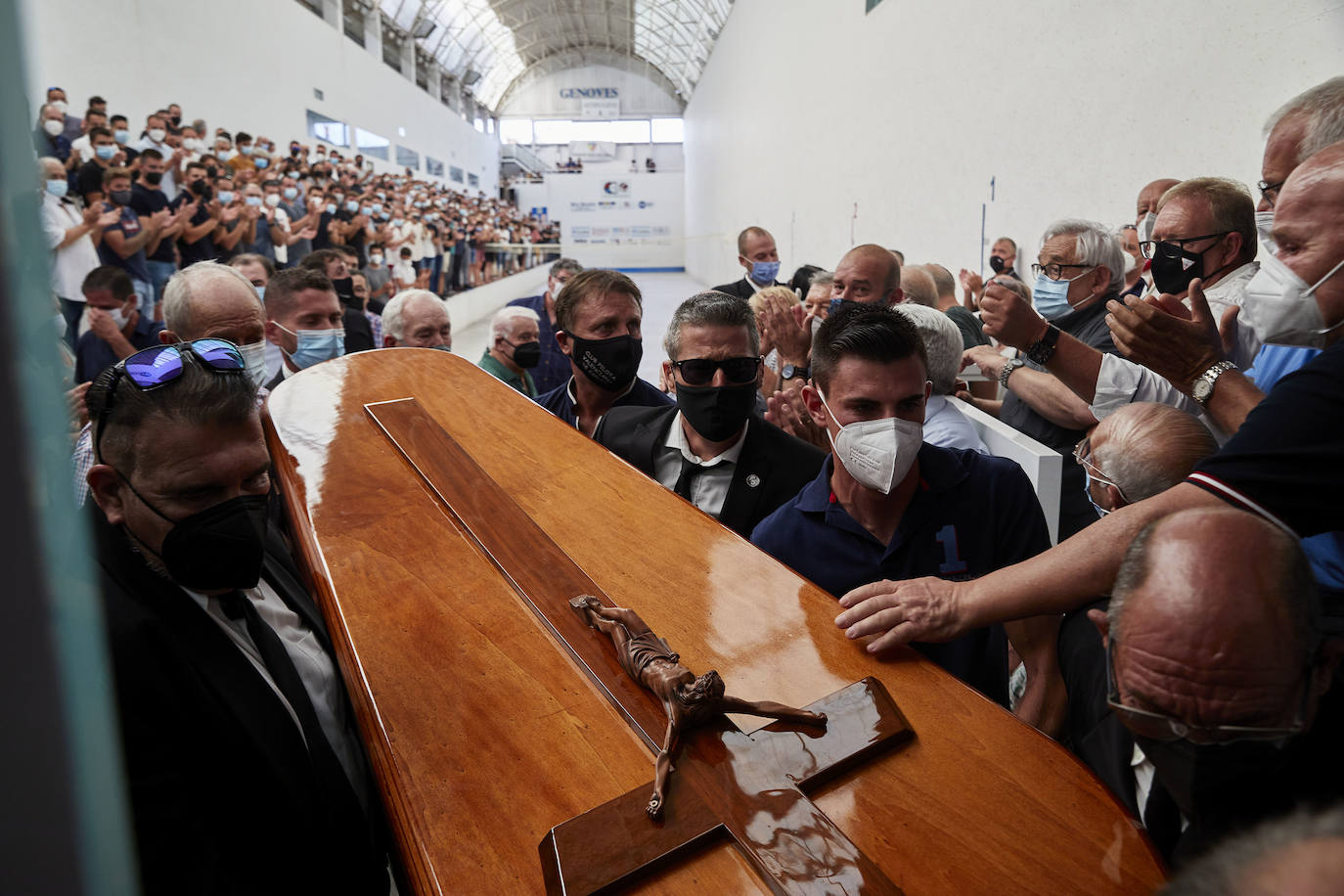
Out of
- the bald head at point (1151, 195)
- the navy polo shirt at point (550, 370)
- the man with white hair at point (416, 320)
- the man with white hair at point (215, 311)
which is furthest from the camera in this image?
the navy polo shirt at point (550, 370)

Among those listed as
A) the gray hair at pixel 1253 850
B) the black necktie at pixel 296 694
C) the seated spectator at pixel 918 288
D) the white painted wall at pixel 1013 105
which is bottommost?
the black necktie at pixel 296 694

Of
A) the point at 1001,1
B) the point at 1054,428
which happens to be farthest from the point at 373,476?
the point at 1001,1

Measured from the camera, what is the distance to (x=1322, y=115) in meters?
1.92

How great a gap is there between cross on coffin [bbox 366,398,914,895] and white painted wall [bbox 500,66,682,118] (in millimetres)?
40707

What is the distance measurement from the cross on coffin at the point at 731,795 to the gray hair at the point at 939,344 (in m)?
1.53

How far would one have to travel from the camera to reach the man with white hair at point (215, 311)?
105 inches

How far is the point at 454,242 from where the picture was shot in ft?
53.2

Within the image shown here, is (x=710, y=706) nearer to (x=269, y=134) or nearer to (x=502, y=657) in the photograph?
(x=502, y=657)

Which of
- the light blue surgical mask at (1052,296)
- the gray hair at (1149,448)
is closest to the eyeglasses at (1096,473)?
the gray hair at (1149,448)

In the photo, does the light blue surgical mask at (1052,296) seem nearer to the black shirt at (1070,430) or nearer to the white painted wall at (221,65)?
the black shirt at (1070,430)

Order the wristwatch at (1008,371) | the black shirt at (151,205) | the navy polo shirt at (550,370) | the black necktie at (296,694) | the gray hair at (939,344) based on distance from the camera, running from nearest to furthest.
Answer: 1. the black necktie at (296,694)
2. the gray hair at (939,344)
3. the wristwatch at (1008,371)
4. the navy polo shirt at (550,370)
5. the black shirt at (151,205)

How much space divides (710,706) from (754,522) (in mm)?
1128

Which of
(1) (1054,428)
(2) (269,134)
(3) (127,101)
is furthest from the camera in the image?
(2) (269,134)

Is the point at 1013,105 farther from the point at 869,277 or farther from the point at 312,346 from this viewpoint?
the point at 312,346
